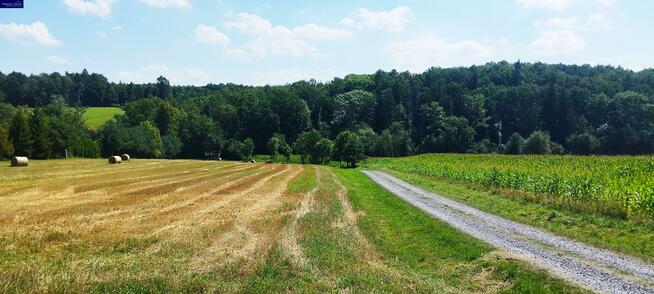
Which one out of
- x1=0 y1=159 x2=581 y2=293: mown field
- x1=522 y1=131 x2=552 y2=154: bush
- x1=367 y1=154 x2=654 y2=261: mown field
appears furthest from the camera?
x1=522 y1=131 x2=552 y2=154: bush

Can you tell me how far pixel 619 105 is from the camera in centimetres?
14475

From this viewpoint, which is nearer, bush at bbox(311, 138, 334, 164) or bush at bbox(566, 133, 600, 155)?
bush at bbox(311, 138, 334, 164)

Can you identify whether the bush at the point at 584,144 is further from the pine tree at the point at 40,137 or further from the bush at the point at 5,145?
Answer: the bush at the point at 5,145

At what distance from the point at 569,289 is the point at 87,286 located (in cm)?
1109

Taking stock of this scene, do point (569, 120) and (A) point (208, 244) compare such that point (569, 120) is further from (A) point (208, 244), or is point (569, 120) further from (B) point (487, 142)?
(A) point (208, 244)

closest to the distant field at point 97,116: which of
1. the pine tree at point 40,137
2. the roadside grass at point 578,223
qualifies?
the pine tree at point 40,137

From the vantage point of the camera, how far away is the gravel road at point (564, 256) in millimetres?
12344

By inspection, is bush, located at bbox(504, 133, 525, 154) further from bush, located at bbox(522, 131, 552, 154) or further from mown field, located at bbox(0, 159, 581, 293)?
mown field, located at bbox(0, 159, 581, 293)

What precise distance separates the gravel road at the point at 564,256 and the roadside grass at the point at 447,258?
2.46 feet

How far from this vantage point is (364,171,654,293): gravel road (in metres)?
12.3

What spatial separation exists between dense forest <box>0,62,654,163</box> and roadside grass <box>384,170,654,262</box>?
261 feet

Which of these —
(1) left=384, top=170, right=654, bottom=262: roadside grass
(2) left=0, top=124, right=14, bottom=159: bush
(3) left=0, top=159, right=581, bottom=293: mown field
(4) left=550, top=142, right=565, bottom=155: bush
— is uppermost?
(2) left=0, top=124, right=14, bottom=159: bush

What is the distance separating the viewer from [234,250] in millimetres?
15391

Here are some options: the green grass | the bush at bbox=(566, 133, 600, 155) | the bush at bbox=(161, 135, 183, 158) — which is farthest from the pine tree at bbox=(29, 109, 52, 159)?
the bush at bbox=(566, 133, 600, 155)
